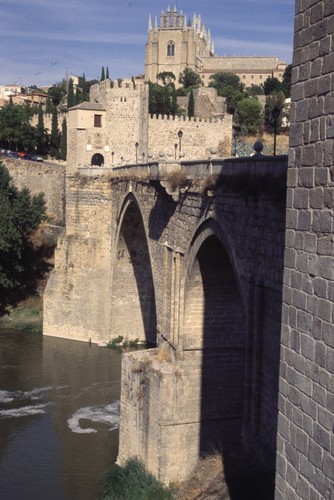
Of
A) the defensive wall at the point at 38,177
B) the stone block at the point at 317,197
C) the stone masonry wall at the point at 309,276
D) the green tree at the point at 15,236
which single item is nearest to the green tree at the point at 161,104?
the defensive wall at the point at 38,177

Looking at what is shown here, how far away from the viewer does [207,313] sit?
11.0 metres

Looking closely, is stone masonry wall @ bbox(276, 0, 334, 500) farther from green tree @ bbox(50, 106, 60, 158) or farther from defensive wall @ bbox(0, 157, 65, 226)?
green tree @ bbox(50, 106, 60, 158)

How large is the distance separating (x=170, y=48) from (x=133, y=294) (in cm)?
5612

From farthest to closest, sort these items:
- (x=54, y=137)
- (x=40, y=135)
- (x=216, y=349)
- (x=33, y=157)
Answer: (x=54, y=137) → (x=40, y=135) → (x=33, y=157) → (x=216, y=349)

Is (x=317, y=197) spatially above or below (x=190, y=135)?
below

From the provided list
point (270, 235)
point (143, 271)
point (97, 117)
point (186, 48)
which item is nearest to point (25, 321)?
point (143, 271)

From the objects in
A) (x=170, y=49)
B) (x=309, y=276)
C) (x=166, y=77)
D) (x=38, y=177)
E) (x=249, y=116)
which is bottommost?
(x=309, y=276)

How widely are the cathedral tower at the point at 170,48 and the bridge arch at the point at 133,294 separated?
2039 inches

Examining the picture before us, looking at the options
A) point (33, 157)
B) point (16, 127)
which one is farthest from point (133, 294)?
point (16, 127)

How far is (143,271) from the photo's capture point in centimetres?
2041

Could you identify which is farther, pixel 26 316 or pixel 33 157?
pixel 33 157

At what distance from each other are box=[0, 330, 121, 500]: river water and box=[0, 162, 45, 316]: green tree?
259 cm

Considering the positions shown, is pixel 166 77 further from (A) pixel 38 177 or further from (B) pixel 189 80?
(A) pixel 38 177

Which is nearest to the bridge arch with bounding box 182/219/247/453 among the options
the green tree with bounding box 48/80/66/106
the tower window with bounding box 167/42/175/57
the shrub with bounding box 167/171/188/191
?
the shrub with bounding box 167/171/188/191
